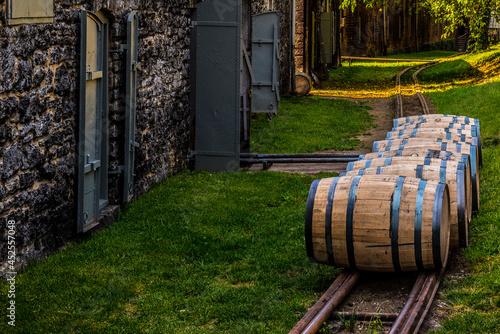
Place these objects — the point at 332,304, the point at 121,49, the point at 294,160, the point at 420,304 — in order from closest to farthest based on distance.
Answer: the point at 420,304 < the point at 332,304 < the point at 121,49 < the point at 294,160

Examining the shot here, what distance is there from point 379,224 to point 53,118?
A: 10.9 ft

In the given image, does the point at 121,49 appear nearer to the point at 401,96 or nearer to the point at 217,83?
the point at 217,83

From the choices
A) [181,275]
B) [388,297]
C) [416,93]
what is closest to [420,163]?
[388,297]

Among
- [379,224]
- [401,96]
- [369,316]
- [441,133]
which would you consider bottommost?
[369,316]

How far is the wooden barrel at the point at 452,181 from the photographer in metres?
6.82

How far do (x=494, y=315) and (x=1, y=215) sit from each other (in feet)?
13.4

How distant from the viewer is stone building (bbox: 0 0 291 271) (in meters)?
6.32

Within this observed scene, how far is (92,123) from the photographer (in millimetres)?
8172

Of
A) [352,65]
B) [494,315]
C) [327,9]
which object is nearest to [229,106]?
[494,315]

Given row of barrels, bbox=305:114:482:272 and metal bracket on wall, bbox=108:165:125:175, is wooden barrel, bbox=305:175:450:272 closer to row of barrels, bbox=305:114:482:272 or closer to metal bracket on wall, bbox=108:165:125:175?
row of barrels, bbox=305:114:482:272

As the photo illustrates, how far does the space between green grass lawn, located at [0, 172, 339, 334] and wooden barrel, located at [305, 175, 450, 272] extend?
463mm

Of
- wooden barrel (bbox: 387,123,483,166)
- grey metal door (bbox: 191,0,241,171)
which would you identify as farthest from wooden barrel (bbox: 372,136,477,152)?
grey metal door (bbox: 191,0,241,171)

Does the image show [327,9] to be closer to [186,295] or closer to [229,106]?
[229,106]

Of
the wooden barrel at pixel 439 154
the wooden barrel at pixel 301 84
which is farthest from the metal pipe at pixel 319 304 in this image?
the wooden barrel at pixel 301 84
